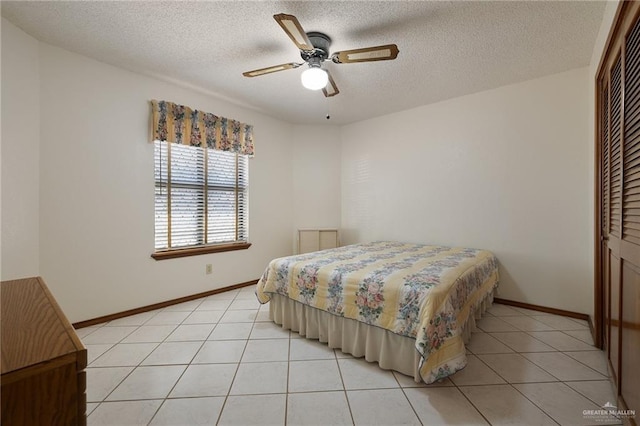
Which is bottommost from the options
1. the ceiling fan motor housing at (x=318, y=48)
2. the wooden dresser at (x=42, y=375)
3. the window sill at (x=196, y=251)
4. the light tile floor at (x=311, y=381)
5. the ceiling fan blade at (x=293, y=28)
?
the light tile floor at (x=311, y=381)

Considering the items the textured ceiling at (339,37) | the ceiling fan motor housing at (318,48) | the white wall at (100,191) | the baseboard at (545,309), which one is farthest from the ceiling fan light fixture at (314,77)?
the baseboard at (545,309)

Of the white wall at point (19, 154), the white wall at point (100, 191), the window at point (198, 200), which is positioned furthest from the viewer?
the window at point (198, 200)

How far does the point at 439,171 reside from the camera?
11.6 ft

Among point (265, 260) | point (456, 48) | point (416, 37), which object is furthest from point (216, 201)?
point (456, 48)

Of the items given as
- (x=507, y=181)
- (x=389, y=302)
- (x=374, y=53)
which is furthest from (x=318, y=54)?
(x=507, y=181)

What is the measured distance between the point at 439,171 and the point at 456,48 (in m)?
1.54

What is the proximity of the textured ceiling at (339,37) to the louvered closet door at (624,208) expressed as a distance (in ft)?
2.08

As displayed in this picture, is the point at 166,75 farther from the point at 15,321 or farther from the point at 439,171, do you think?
the point at 439,171

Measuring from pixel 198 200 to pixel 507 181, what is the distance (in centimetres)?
364

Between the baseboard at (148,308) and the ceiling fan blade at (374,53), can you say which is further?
the baseboard at (148,308)

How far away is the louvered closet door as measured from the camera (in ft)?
4.09

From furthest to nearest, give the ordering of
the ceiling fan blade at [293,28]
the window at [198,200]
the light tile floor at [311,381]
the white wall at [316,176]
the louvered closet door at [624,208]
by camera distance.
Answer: the white wall at [316,176]
the window at [198,200]
the ceiling fan blade at [293,28]
the light tile floor at [311,381]
the louvered closet door at [624,208]

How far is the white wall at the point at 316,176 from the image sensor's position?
4.44 meters

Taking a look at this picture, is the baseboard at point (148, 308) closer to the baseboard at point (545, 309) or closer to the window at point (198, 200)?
the window at point (198, 200)
